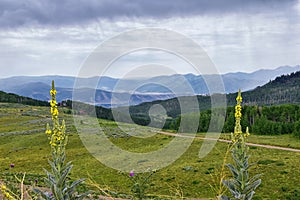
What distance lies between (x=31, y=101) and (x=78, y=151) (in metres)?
123

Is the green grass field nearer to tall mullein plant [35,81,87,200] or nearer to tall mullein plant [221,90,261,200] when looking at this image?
tall mullein plant [221,90,261,200]

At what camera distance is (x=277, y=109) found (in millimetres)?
81500

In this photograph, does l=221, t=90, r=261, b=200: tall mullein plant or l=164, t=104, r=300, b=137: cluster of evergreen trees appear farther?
l=164, t=104, r=300, b=137: cluster of evergreen trees

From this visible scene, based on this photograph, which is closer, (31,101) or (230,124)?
(230,124)

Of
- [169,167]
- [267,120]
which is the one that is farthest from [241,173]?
[267,120]

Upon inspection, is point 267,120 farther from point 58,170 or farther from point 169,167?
point 58,170

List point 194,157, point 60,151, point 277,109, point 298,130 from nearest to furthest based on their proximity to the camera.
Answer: point 60,151, point 194,157, point 298,130, point 277,109

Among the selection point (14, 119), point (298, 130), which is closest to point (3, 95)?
point (14, 119)

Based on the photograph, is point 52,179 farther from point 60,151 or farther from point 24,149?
point 24,149

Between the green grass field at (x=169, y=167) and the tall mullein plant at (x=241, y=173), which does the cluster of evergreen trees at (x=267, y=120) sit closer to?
the green grass field at (x=169, y=167)

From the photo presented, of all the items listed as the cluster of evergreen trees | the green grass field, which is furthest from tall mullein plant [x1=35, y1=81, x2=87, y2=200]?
the cluster of evergreen trees

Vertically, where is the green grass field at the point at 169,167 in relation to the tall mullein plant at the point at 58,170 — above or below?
→ below

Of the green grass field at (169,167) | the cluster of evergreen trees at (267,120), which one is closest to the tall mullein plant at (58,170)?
the green grass field at (169,167)

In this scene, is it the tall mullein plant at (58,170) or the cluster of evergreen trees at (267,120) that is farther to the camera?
the cluster of evergreen trees at (267,120)
